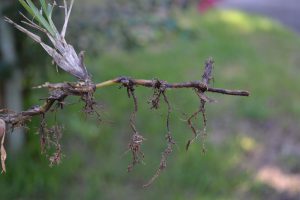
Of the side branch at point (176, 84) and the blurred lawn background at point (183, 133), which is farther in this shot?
the blurred lawn background at point (183, 133)

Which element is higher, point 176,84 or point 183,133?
point 183,133

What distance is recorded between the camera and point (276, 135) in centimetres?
435

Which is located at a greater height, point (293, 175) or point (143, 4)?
point (143, 4)

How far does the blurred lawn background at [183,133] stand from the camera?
3.31m

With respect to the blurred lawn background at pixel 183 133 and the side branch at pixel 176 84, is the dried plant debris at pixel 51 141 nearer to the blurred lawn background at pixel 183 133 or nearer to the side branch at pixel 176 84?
the side branch at pixel 176 84

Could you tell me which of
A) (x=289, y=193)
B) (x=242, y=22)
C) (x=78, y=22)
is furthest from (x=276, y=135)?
(x=242, y=22)

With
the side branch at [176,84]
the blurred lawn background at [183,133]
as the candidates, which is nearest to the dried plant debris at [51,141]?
the side branch at [176,84]

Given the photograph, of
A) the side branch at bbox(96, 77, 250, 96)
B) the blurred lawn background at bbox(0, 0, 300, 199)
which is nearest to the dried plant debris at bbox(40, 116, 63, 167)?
the side branch at bbox(96, 77, 250, 96)

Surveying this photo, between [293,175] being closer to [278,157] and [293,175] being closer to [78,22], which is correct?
[278,157]

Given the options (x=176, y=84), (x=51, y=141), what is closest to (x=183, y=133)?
(x=51, y=141)

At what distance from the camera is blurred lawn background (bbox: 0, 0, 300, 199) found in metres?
3.31

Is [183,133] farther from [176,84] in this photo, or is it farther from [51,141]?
[176,84]

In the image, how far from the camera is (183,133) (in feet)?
13.1

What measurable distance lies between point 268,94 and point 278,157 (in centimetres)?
101
